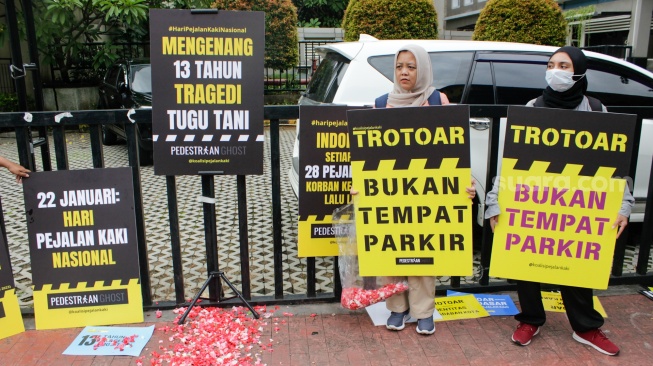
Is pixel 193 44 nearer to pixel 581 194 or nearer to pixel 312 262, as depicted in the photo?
pixel 312 262

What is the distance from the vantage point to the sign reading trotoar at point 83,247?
3.37 metres

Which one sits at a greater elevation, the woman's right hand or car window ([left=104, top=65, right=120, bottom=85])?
car window ([left=104, top=65, right=120, bottom=85])

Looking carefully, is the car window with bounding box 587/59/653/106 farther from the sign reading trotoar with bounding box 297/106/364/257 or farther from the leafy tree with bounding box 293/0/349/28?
the leafy tree with bounding box 293/0/349/28

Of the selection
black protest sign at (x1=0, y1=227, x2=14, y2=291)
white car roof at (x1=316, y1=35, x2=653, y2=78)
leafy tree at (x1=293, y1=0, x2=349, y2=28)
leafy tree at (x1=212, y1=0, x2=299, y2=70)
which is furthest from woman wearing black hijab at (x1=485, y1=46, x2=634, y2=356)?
leafy tree at (x1=293, y1=0, x2=349, y2=28)

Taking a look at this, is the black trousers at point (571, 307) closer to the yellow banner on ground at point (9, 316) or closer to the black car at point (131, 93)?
the yellow banner on ground at point (9, 316)

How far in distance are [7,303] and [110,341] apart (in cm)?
73

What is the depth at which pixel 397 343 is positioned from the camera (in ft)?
10.9

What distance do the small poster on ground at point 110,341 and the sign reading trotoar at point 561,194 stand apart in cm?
224

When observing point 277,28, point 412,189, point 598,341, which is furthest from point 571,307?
point 277,28

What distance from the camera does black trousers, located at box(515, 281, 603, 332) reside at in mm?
3201

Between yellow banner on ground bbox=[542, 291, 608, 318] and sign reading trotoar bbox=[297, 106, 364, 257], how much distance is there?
5.18ft

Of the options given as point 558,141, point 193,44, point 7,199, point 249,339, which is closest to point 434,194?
point 558,141

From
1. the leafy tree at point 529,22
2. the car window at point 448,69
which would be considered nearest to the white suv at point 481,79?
the car window at point 448,69

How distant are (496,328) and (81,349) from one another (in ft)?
8.68
